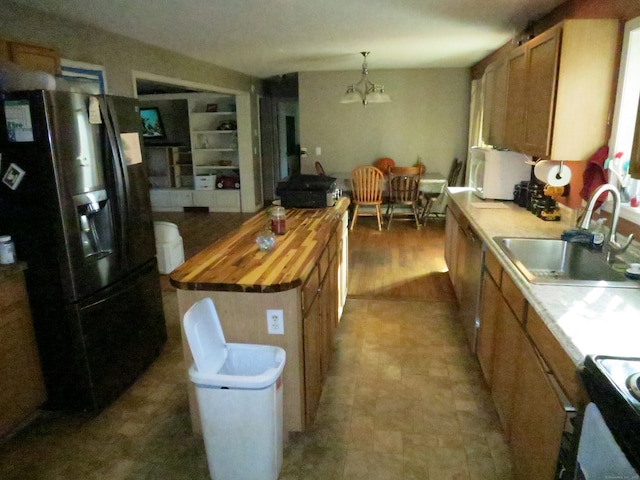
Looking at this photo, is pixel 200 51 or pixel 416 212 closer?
pixel 200 51

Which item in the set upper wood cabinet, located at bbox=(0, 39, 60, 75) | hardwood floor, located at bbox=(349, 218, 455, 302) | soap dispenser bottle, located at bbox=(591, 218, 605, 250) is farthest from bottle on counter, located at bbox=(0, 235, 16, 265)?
soap dispenser bottle, located at bbox=(591, 218, 605, 250)

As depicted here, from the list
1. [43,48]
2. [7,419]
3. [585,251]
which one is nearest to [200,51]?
[43,48]

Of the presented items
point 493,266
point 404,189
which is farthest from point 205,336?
point 404,189

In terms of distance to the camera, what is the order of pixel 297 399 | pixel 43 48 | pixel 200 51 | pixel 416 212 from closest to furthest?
pixel 297 399
pixel 43 48
pixel 200 51
pixel 416 212

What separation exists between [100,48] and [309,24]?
161 cm

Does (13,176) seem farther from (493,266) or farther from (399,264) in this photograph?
(399,264)

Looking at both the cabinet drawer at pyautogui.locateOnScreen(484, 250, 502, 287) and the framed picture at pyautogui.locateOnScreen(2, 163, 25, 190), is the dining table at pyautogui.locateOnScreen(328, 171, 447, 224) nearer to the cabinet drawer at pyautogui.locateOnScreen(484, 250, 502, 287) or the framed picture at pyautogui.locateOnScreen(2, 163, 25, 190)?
the cabinet drawer at pyautogui.locateOnScreen(484, 250, 502, 287)

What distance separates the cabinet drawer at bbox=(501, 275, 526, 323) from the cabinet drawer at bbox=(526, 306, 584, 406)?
77 mm

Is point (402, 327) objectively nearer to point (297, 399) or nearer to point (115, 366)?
point (297, 399)

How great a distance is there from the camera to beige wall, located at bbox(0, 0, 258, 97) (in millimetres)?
2689

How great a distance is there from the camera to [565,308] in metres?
1.49

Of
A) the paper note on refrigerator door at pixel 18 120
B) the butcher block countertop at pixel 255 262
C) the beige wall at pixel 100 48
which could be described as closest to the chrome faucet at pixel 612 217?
the butcher block countertop at pixel 255 262

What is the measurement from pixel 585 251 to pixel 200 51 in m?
4.04

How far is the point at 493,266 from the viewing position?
7.27 feet
